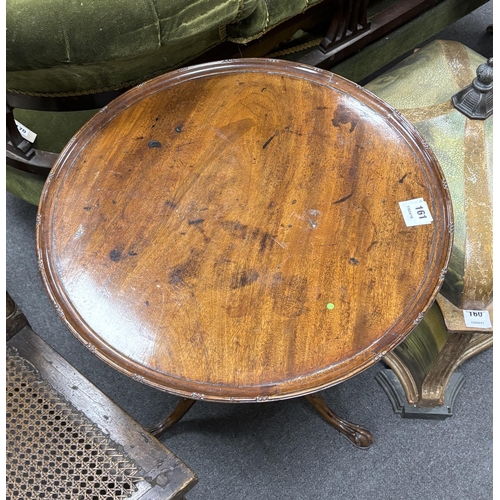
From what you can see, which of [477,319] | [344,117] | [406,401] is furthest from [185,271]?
[406,401]

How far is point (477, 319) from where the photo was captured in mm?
1395

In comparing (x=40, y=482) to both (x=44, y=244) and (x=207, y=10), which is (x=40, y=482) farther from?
(x=207, y=10)

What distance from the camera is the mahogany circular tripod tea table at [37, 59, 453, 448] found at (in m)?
0.99

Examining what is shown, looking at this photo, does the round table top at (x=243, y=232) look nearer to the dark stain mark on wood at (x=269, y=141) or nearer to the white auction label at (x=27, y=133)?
the dark stain mark on wood at (x=269, y=141)

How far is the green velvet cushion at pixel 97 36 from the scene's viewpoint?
1194 millimetres

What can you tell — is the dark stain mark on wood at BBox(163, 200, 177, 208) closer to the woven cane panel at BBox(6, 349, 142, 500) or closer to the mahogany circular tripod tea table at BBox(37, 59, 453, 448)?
the mahogany circular tripod tea table at BBox(37, 59, 453, 448)

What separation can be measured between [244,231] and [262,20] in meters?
0.67

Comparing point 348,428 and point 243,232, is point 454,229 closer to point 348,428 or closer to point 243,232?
point 243,232

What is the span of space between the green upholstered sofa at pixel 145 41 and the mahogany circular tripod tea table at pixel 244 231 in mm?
125

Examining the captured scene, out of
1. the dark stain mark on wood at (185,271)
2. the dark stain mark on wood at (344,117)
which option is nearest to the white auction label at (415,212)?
the dark stain mark on wood at (344,117)

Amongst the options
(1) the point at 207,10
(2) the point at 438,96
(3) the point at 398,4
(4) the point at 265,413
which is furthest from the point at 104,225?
(3) the point at 398,4

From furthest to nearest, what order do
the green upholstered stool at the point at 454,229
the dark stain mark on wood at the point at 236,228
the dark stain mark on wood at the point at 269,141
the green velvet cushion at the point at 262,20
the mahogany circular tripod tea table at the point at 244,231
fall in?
the green velvet cushion at the point at 262,20 → the green upholstered stool at the point at 454,229 → the dark stain mark on wood at the point at 269,141 → the dark stain mark on wood at the point at 236,228 → the mahogany circular tripod tea table at the point at 244,231

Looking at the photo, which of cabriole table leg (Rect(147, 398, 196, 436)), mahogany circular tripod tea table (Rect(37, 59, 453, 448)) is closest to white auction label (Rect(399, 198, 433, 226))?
mahogany circular tripod tea table (Rect(37, 59, 453, 448))

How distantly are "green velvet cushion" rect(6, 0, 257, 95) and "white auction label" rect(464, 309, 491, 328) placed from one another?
870mm
